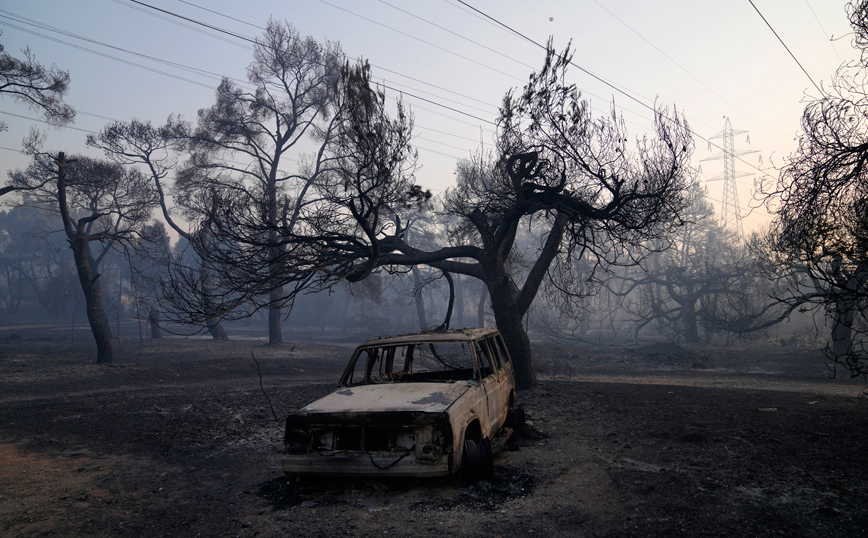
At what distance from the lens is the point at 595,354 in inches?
1131

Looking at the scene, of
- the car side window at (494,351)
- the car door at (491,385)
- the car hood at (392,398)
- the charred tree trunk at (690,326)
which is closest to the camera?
the car hood at (392,398)

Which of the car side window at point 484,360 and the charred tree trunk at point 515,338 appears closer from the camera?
the car side window at point 484,360

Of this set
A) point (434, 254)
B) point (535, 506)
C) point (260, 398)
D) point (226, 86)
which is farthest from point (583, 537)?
point (226, 86)

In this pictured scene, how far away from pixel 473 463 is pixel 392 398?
1.08m

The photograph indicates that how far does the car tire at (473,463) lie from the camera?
5.25 metres

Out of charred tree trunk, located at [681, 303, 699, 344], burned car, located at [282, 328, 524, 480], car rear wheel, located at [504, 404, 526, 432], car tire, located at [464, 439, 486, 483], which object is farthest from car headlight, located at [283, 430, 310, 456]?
charred tree trunk, located at [681, 303, 699, 344]

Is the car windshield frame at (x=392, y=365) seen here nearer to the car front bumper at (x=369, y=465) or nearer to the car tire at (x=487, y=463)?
the car tire at (x=487, y=463)


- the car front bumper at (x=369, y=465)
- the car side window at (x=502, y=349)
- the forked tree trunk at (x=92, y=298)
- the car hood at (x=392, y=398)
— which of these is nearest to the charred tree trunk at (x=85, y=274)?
the forked tree trunk at (x=92, y=298)

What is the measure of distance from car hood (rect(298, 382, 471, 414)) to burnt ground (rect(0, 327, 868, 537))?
32.2 inches

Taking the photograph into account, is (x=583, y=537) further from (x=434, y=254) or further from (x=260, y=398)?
(x=260, y=398)

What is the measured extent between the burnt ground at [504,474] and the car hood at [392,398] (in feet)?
2.68

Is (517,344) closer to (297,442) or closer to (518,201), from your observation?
(518,201)

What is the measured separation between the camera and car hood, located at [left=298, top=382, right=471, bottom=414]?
5.11 meters

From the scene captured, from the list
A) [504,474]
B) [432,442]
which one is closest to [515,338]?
[504,474]
